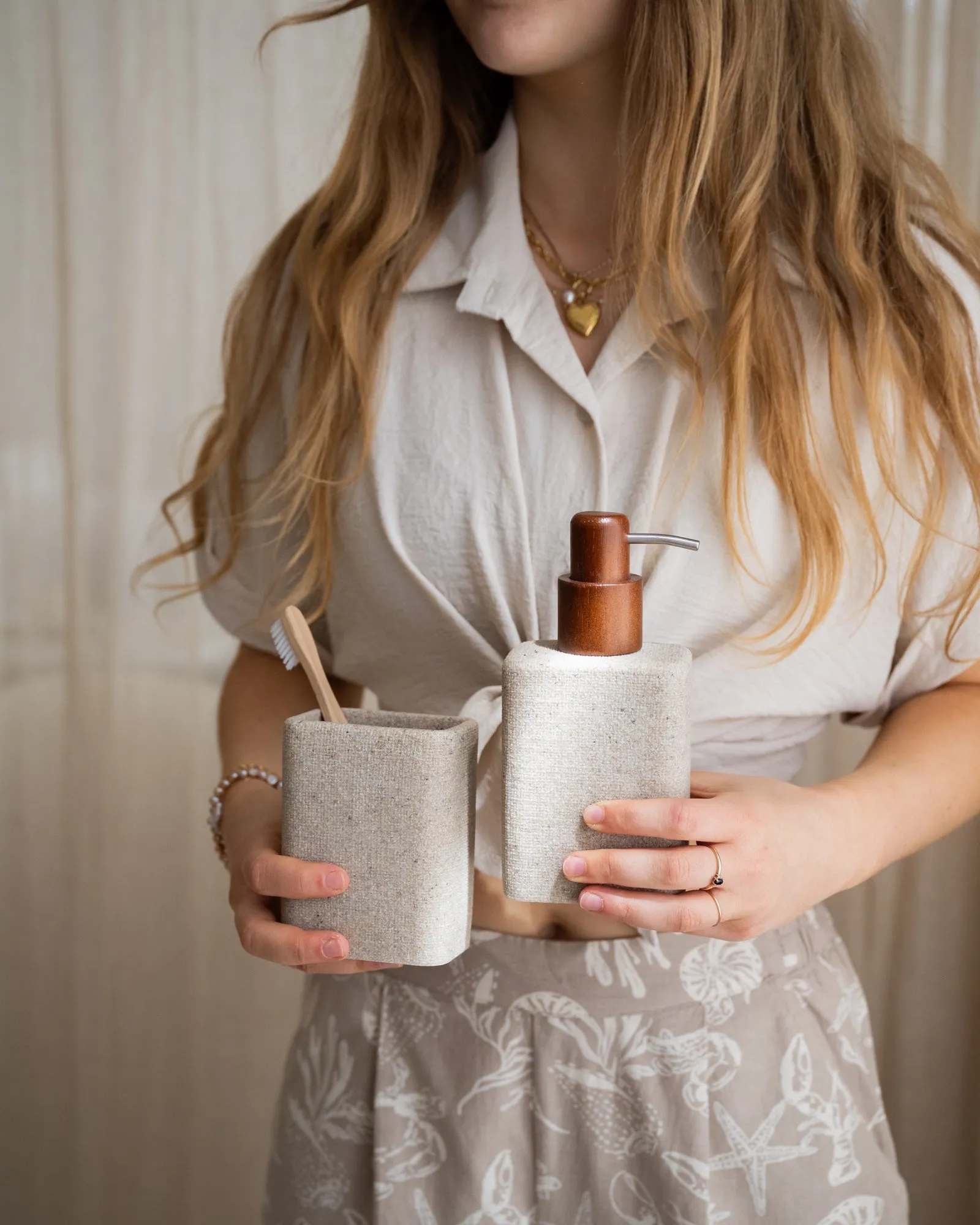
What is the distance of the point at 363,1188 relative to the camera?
81 cm

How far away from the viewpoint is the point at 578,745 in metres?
0.54

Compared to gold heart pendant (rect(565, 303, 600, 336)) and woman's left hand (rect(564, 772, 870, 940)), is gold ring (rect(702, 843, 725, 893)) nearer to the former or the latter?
woman's left hand (rect(564, 772, 870, 940))

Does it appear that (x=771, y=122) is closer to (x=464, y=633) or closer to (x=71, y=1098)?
(x=464, y=633)

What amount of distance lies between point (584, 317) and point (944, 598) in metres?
0.31

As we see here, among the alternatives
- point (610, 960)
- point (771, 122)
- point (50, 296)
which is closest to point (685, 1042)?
point (610, 960)

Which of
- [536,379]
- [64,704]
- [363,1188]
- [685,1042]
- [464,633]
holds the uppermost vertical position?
[536,379]

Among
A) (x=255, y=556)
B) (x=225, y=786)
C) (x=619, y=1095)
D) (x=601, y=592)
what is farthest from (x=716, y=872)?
(x=255, y=556)

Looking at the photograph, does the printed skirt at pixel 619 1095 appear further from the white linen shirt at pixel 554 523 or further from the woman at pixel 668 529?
the white linen shirt at pixel 554 523

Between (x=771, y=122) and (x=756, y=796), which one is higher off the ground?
(x=771, y=122)

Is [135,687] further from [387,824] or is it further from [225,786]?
[387,824]

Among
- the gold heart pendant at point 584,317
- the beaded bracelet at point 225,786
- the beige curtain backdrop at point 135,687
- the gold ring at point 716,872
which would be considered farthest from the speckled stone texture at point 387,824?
the beige curtain backdrop at point 135,687

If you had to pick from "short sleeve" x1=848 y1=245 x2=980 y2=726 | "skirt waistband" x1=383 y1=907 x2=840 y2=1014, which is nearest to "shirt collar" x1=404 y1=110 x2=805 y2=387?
"short sleeve" x1=848 y1=245 x2=980 y2=726

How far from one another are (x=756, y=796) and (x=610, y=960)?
0.66 feet

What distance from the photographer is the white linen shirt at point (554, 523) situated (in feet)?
2.53
